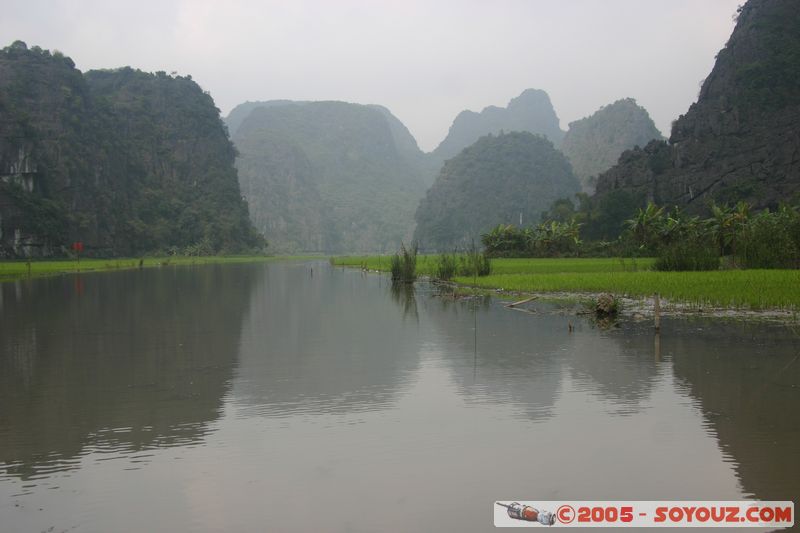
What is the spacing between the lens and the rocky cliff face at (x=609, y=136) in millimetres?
132500

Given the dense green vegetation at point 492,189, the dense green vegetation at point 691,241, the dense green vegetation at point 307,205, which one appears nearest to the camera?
the dense green vegetation at point 691,241

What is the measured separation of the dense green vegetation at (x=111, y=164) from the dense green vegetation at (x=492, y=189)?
34.3m

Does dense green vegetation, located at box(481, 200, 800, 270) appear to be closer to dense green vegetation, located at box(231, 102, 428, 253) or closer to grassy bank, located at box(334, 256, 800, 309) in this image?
grassy bank, located at box(334, 256, 800, 309)

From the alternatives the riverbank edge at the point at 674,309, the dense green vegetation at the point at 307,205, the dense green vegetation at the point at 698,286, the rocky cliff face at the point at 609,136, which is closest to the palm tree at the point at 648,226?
the dense green vegetation at the point at 698,286

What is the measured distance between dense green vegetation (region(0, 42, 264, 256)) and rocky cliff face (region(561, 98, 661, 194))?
72067 millimetres

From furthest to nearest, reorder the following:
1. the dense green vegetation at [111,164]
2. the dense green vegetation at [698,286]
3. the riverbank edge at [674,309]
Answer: the dense green vegetation at [111,164]
the dense green vegetation at [698,286]
the riverbank edge at [674,309]

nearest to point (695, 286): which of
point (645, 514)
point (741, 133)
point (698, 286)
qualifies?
point (698, 286)

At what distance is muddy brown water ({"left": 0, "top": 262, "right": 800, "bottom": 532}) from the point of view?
5.41 meters

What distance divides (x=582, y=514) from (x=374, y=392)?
432cm

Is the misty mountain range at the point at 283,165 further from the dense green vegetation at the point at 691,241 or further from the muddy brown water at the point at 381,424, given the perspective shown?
the muddy brown water at the point at 381,424

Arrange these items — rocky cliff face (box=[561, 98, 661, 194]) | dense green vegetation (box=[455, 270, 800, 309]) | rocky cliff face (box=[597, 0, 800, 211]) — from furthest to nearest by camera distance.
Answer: rocky cliff face (box=[561, 98, 661, 194]) < rocky cliff face (box=[597, 0, 800, 211]) < dense green vegetation (box=[455, 270, 800, 309])

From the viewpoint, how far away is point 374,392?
29.8 feet

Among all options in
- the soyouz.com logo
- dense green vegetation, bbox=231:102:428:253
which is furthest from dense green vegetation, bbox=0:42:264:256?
the soyouz.com logo

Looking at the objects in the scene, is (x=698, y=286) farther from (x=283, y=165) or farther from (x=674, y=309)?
(x=283, y=165)
